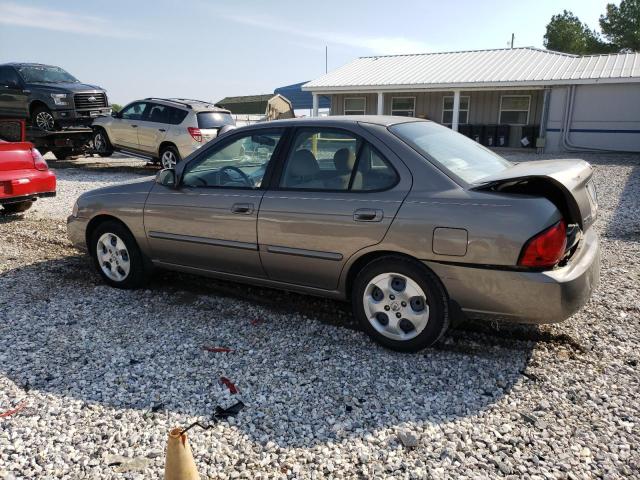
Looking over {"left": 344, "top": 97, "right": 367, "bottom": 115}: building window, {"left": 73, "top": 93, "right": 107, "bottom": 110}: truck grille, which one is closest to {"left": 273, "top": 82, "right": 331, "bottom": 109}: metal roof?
{"left": 344, "top": 97, "right": 367, "bottom": 115}: building window

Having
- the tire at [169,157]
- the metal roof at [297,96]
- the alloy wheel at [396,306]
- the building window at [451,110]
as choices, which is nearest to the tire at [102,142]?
the tire at [169,157]

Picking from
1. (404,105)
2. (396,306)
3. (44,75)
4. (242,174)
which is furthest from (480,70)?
(396,306)

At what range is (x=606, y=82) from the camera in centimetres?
1809

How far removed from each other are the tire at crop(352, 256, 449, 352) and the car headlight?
13146mm

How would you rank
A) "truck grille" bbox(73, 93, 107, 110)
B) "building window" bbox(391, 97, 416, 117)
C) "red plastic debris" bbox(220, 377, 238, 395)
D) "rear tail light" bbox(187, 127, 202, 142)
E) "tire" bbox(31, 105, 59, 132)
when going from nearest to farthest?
"red plastic debris" bbox(220, 377, 238, 395), "rear tail light" bbox(187, 127, 202, 142), "tire" bbox(31, 105, 59, 132), "truck grille" bbox(73, 93, 107, 110), "building window" bbox(391, 97, 416, 117)

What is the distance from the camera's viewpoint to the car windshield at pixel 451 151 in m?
3.62

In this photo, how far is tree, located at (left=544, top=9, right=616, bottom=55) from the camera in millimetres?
44812

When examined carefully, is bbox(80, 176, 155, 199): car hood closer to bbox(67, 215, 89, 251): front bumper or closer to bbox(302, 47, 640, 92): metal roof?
bbox(67, 215, 89, 251): front bumper

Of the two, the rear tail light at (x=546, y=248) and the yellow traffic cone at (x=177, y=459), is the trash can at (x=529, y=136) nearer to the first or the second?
the rear tail light at (x=546, y=248)

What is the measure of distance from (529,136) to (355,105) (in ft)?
25.8

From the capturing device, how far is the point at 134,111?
13.9m

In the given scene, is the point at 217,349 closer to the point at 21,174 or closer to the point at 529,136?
the point at 21,174

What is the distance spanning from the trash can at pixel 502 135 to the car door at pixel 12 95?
16.7 metres

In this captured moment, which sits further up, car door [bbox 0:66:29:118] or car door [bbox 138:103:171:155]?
car door [bbox 0:66:29:118]
